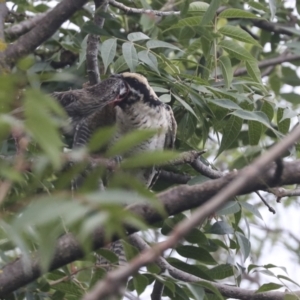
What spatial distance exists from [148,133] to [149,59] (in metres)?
1.42

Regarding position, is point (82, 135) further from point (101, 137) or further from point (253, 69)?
point (101, 137)

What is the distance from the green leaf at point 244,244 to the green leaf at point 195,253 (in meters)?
0.11

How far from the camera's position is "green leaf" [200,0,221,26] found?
2432 mm

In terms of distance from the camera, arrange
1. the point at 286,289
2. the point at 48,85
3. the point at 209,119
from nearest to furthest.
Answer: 1. the point at 286,289
2. the point at 209,119
3. the point at 48,85

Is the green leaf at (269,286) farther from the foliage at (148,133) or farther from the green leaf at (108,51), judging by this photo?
the green leaf at (108,51)

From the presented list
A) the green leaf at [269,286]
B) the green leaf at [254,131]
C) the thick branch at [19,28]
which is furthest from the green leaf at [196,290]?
the thick branch at [19,28]

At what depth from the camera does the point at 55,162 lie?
1023 mm

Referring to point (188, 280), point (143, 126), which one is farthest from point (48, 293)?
point (143, 126)

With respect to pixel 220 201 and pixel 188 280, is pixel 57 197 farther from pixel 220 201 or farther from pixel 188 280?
pixel 188 280

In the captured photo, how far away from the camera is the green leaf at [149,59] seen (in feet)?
8.01

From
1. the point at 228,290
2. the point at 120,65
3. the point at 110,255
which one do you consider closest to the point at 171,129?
the point at 120,65

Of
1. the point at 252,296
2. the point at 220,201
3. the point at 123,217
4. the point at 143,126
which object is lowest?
the point at 252,296

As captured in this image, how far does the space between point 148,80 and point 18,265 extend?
1153 mm

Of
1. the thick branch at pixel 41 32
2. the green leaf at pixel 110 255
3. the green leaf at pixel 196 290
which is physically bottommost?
the green leaf at pixel 196 290
